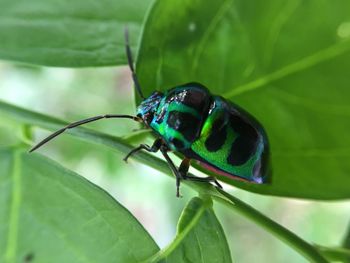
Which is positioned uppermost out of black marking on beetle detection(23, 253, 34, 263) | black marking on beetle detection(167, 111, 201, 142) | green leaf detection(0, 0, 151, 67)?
green leaf detection(0, 0, 151, 67)

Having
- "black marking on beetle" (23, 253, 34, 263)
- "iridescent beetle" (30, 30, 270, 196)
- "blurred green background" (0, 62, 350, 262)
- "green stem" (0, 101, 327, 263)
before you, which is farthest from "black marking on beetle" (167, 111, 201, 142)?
"blurred green background" (0, 62, 350, 262)

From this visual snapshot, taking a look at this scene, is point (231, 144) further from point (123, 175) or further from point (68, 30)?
point (123, 175)

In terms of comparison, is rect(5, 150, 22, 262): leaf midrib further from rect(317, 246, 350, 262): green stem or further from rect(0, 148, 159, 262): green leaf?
rect(317, 246, 350, 262): green stem

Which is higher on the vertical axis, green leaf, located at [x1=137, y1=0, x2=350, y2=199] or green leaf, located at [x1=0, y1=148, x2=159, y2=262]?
green leaf, located at [x1=137, y1=0, x2=350, y2=199]

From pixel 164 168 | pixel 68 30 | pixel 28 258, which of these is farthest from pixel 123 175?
pixel 28 258

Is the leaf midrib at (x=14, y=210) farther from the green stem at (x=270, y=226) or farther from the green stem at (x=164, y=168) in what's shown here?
the green stem at (x=270, y=226)

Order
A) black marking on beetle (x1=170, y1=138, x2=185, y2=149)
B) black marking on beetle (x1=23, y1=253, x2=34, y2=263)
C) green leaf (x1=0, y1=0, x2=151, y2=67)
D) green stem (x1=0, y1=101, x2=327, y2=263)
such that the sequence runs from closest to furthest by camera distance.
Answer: black marking on beetle (x1=23, y1=253, x2=34, y2=263) → green stem (x1=0, y1=101, x2=327, y2=263) → green leaf (x1=0, y1=0, x2=151, y2=67) → black marking on beetle (x1=170, y1=138, x2=185, y2=149)
